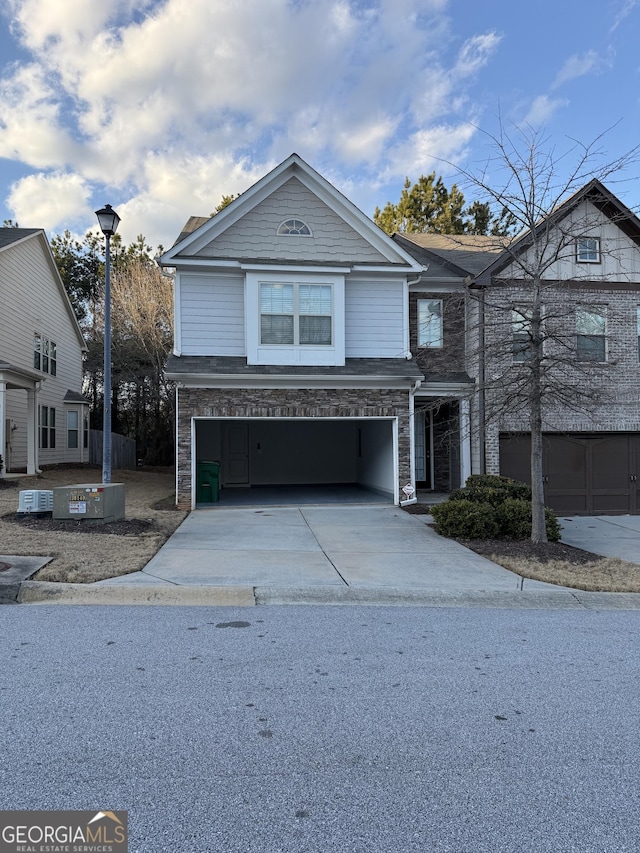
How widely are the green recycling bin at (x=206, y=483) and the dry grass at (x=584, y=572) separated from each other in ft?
25.5

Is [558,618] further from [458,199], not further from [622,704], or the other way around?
[458,199]

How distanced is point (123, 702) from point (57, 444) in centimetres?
2235

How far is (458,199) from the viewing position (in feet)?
106

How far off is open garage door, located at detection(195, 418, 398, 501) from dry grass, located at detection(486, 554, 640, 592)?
10.3 metres

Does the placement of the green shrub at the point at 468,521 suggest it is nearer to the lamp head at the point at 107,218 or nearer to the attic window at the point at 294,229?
the attic window at the point at 294,229

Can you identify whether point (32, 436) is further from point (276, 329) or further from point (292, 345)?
point (292, 345)

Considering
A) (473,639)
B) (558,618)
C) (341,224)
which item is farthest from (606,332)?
(473,639)

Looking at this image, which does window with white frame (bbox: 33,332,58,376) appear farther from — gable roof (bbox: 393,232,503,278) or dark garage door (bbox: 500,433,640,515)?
dark garage door (bbox: 500,433,640,515)

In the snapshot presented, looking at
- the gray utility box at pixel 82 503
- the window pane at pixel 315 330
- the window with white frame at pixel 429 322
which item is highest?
the window with white frame at pixel 429 322

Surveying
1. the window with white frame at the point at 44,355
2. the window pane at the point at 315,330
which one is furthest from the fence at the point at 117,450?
the window pane at the point at 315,330

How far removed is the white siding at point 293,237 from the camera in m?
13.9

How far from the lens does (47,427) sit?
22.7 meters

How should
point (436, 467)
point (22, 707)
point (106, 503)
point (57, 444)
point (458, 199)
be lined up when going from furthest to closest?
point (458, 199), point (57, 444), point (436, 467), point (106, 503), point (22, 707)

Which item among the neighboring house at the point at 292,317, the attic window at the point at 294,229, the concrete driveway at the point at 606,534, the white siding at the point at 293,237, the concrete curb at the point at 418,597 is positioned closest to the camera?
the concrete curb at the point at 418,597
